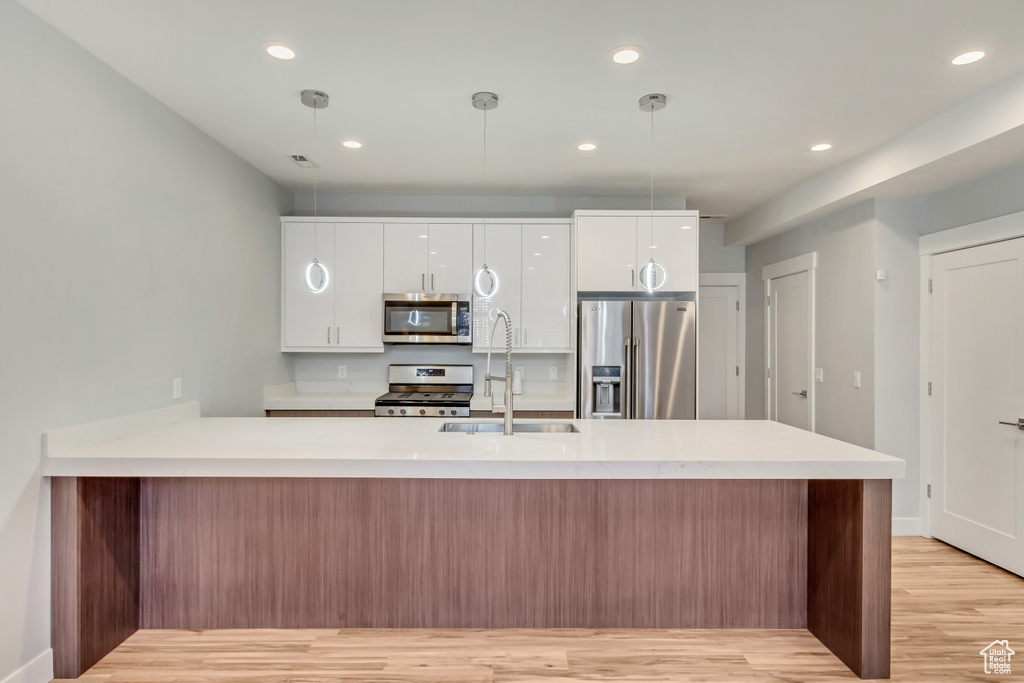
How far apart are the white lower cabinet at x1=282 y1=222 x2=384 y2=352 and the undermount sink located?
5.91 feet

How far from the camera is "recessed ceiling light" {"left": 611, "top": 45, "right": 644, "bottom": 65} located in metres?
2.23

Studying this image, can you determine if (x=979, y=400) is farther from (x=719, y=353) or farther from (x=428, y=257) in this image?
(x=428, y=257)

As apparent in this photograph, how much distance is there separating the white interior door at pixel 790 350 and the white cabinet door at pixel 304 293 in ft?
12.2

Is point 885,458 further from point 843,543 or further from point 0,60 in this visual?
point 0,60

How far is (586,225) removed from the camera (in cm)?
419

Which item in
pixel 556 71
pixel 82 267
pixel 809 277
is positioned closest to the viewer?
pixel 82 267

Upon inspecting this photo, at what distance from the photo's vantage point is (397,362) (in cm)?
466

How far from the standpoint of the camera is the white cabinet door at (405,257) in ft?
14.2

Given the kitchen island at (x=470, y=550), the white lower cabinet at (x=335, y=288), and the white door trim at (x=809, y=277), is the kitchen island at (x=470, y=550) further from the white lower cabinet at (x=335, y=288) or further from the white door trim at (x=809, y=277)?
the white door trim at (x=809, y=277)

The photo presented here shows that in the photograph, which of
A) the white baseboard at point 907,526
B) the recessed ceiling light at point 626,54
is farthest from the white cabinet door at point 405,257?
the white baseboard at point 907,526

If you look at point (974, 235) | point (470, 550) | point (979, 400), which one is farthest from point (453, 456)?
point (974, 235)

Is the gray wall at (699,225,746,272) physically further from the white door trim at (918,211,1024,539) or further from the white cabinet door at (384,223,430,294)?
the white cabinet door at (384,223,430,294)

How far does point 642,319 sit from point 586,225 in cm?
81

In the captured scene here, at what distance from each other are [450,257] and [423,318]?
51 cm
